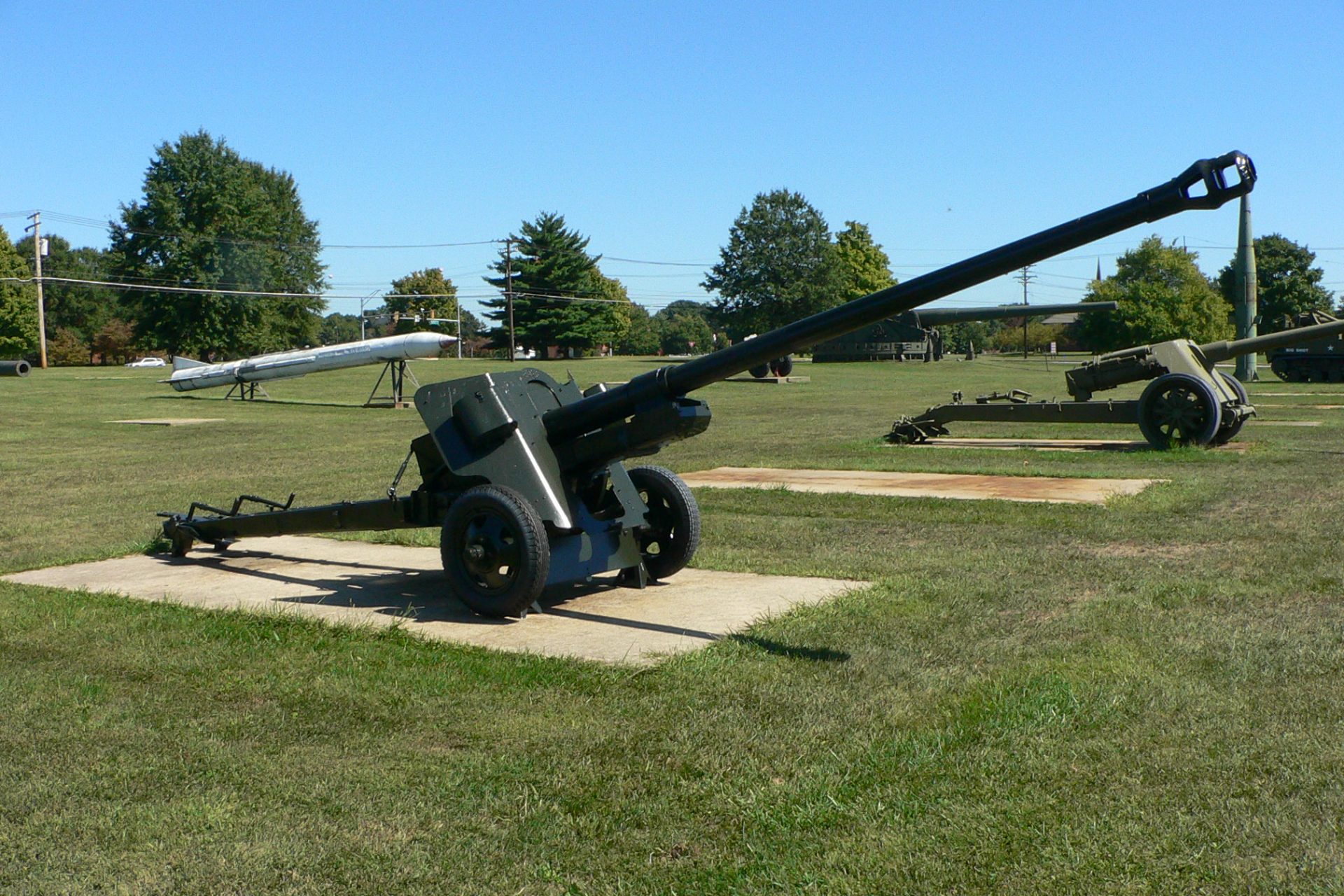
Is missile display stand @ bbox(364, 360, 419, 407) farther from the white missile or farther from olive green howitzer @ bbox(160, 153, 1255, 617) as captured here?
olive green howitzer @ bbox(160, 153, 1255, 617)

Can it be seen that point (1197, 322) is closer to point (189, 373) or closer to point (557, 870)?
point (189, 373)

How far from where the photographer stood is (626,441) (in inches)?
254

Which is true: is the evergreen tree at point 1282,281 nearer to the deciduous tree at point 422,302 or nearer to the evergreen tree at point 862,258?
the evergreen tree at point 862,258

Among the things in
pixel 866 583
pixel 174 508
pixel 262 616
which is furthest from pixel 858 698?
pixel 174 508

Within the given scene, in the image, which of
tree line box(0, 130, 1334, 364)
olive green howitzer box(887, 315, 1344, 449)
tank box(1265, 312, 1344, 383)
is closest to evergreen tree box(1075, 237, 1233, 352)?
tree line box(0, 130, 1334, 364)

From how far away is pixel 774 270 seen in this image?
8194 cm

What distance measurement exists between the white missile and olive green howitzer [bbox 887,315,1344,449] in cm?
2323

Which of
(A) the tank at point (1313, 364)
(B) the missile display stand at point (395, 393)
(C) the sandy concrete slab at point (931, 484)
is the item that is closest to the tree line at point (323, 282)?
(A) the tank at point (1313, 364)

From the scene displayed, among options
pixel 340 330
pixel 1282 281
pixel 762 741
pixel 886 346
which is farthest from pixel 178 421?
pixel 340 330

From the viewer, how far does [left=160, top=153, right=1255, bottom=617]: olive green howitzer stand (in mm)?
5980

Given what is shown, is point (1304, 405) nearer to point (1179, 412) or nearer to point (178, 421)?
point (1179, 412)

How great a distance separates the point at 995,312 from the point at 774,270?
70043mm

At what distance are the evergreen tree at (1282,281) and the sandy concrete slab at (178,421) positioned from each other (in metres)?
78.1

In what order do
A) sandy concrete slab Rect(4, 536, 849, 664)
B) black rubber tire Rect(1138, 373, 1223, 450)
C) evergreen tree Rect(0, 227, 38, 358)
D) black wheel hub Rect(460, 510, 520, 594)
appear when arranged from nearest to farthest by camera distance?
sandy concrete slab Rect(4, 536, 849, 664) < black wheel hub Rect(460, 510, 520, 594) < black rubber tire Rect(1138, 373, 1223, 450) < evergreen tree Rect(0, 227, 38, 358)
